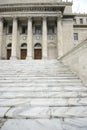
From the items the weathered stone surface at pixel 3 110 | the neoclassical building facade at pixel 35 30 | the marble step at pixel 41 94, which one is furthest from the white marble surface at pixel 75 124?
the neoclassical building facade at pixel 35 30

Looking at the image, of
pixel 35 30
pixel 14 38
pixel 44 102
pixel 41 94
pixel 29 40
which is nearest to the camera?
pixel 44 102

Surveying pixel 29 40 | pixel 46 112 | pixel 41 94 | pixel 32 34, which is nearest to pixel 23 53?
pixel 29 40

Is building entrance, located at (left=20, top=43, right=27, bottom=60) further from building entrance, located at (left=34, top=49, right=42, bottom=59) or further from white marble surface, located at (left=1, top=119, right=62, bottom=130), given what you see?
white marble surface, located at (left=1, top=119, right=62, bottom=130)

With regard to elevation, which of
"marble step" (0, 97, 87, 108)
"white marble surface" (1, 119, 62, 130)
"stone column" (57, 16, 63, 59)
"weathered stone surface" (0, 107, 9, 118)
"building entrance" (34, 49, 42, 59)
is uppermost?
"stone column" (57, 16, 63, 59)

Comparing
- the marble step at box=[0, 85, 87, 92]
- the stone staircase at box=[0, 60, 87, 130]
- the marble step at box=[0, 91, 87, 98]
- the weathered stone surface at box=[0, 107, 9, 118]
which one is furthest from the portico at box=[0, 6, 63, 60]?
the weathered stone surface at box=[0, 107, 9, 118]

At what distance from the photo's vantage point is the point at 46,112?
12.3 feet

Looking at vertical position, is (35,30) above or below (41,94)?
above

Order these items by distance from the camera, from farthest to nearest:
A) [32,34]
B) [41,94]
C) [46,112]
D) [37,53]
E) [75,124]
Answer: [37,53], [32,34], [41,94], [46,112], [75,124]

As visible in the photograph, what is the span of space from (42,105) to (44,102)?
27cm

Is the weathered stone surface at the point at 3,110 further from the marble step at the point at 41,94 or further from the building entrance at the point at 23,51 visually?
the building entrance at the point at 23,51

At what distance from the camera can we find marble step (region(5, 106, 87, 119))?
3479 millimetres

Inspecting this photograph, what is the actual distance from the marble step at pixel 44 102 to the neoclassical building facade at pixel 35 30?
1864 cm

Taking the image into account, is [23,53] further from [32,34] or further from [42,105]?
[42,105]

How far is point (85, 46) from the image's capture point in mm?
6422
